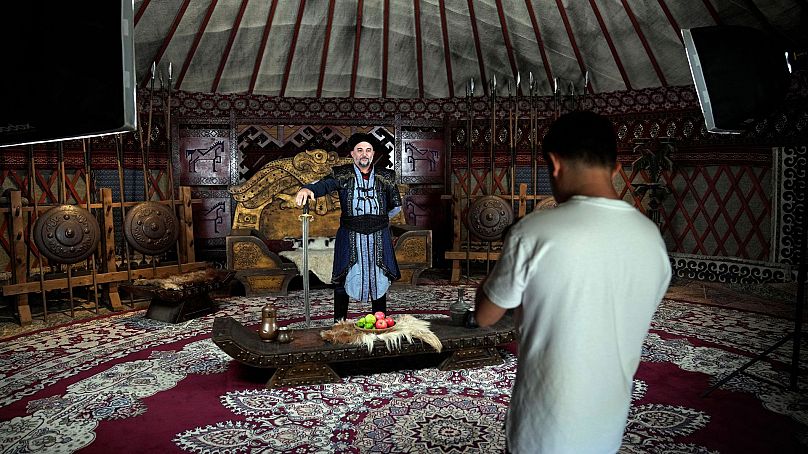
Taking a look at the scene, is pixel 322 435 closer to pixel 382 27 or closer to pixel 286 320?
pixel 286 320

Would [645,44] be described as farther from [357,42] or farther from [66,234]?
[66,234]

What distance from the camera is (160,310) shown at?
14.8ft

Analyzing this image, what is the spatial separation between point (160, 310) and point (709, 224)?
5.21 metres

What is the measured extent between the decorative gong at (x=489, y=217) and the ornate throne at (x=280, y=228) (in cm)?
57

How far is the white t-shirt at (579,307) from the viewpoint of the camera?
1.09 m

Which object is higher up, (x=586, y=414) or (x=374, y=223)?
(x=374, y=223)

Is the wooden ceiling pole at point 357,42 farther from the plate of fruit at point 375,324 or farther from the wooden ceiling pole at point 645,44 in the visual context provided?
the plate of fruit at point 375,324

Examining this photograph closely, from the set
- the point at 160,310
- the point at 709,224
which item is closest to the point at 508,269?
the point at 160,310

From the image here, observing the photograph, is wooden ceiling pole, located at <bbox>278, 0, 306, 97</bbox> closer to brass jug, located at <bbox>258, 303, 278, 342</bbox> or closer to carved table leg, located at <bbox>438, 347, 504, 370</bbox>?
brass jug, located at <bbox>258, 303, 278, 342</bbox>

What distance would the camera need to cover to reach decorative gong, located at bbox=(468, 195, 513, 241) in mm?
6000

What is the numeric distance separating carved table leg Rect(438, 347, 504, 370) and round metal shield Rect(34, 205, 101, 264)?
295 centimetres

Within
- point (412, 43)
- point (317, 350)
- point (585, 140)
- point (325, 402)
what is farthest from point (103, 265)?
point (585, 140)

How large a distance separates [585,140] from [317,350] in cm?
217

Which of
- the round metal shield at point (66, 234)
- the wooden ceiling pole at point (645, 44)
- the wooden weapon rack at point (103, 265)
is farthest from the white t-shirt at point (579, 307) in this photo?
the wooden ceiling pole at point (645, 44)
